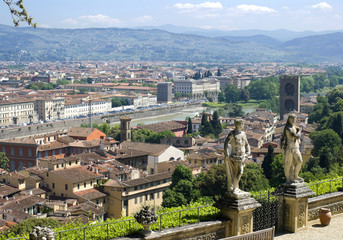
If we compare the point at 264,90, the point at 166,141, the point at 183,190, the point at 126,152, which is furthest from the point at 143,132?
the point at 264,90

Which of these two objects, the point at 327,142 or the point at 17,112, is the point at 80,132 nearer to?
the point at 327,142

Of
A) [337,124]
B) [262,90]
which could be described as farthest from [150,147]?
[262,90]

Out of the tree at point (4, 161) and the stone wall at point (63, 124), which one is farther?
the stone wall at point (63, 124)

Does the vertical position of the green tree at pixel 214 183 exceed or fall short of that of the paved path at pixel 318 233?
it falls short

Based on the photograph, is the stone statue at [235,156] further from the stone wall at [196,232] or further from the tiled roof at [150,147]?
the tiled roof at [150,147]

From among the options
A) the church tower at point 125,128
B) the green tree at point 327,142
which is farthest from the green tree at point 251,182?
the church tower at point 125,128

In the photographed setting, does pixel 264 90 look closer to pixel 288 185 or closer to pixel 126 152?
pixel 126 152
